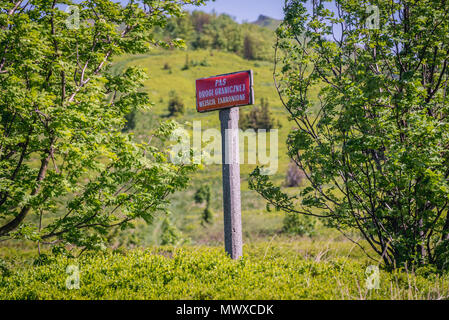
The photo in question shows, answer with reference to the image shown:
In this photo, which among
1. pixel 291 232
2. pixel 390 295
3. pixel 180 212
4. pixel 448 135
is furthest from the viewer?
pixel 180 212

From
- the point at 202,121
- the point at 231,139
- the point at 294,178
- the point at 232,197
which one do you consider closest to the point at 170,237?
the point at 232,197

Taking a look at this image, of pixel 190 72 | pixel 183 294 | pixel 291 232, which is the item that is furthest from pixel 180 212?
pixel 190 72

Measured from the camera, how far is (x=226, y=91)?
5.20 meters

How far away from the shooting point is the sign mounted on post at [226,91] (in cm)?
505

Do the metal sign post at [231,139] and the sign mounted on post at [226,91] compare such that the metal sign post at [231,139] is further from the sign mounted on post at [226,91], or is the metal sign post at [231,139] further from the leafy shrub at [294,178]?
the leafy shrub at [294,178]

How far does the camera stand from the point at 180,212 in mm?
24531

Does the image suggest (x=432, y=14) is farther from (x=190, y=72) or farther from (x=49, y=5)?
(x=190, y=72)

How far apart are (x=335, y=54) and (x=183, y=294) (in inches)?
201

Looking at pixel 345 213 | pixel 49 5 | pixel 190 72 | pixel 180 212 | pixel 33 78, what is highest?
pixel 190 72

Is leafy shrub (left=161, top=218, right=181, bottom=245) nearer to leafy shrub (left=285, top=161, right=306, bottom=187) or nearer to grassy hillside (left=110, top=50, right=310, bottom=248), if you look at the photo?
grassy hillside (left=110, top=50, right=310, bottom=248)

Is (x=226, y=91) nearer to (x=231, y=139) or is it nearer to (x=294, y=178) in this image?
(x=231, y=139)

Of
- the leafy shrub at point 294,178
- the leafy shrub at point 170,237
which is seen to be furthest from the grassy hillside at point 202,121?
the leafy shrub at point 294,178

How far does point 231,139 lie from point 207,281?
6.95 feet

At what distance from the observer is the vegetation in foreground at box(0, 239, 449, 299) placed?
12.8ft
